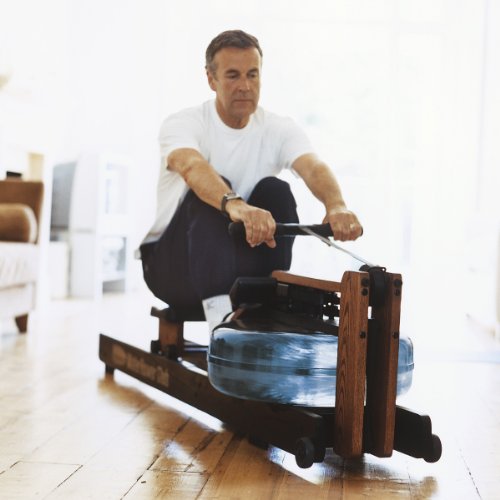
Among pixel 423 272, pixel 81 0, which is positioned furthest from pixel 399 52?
pixel 81 0

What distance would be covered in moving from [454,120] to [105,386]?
382cm

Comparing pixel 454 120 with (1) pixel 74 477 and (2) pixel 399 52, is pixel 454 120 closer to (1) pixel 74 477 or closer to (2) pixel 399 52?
(2) pixel 399 52

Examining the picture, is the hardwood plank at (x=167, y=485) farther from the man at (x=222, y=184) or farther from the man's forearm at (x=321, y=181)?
the man's forearm at (x=321, y=181)

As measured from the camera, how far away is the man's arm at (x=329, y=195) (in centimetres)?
155

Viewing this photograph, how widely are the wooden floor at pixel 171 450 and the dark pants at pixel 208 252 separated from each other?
0.25 meters

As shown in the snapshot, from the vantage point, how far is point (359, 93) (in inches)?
217

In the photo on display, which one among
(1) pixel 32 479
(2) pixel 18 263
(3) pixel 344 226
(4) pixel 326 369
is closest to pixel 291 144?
(3) pixel 344 226

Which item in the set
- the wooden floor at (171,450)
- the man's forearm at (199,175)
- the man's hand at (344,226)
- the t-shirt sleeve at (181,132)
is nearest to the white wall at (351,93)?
the wooden floor at (171,450)

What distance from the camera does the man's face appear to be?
188 centimetres

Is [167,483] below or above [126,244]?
below

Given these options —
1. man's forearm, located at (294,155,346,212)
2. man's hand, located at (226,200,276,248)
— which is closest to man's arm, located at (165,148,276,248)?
man's hand, located at (226,200,276,248)

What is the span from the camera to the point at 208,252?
5.87 feet

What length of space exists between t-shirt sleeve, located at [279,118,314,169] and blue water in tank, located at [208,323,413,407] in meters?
0.71

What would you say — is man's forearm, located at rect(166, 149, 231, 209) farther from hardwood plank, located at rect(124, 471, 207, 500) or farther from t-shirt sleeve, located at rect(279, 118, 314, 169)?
hardwood plank, located at rect(124, 471, 207, 500)
